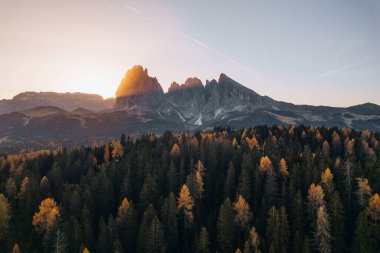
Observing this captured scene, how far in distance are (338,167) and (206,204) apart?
4691 centimetres

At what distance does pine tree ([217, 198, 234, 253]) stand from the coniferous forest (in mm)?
257

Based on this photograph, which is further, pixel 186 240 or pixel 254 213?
pixel 254 213

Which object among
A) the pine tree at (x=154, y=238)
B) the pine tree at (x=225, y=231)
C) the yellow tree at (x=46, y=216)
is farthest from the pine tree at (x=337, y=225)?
the yellow tree at (x=46, y=216)

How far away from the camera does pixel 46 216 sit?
3681 inches

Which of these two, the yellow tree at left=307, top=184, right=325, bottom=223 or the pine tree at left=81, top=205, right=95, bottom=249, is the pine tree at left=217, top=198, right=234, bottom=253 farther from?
the pine tree at left=81, top=205, right=95, bottom=249

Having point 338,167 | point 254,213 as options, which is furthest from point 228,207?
point 338,167

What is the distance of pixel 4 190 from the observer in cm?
11975

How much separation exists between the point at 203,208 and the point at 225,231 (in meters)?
16.0

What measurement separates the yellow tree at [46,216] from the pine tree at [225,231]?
46344mm

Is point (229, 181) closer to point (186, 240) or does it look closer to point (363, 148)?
point (186, 240)

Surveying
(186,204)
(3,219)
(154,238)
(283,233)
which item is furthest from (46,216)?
(283,233)

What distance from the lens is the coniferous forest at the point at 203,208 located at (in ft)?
262

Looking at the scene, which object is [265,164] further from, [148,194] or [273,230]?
[148,194]

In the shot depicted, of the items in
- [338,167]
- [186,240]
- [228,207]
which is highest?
[338,167]
